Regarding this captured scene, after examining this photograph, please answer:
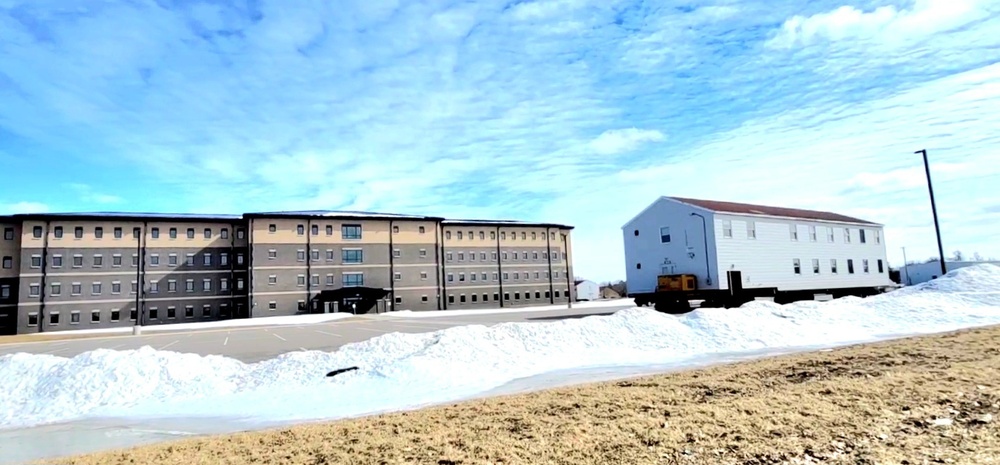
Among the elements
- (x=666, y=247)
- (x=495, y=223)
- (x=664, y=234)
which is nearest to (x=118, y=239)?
(x=495, y=223)

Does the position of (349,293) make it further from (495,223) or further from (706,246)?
(706,246)

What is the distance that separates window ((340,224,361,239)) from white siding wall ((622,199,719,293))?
3694 centimetres

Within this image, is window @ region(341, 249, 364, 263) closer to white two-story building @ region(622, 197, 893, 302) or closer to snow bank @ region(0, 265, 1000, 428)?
white two-story building @ region(622, 197, 893, 302)

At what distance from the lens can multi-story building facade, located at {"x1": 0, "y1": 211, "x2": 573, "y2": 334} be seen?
178 ft

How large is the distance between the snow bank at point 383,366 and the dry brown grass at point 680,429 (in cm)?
238

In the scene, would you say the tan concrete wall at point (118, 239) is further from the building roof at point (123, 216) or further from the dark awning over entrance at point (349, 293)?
the dark awning over entrance at point (349, 293)

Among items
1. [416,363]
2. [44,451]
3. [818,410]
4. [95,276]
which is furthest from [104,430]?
[95,276]

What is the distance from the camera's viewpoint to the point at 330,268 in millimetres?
62656

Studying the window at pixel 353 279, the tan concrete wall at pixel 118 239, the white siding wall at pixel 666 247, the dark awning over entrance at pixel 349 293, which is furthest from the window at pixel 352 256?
the white siding wall at pixel 666 247

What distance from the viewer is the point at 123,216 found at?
56.8 m

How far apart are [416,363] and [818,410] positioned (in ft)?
28.7

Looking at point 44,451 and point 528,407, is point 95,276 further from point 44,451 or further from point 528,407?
point 528,407

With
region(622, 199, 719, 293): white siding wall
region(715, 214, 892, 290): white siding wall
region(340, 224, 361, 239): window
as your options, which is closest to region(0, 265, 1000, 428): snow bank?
region(622, 199, 719, 293): white siding wall

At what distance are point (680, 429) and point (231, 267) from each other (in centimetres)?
6247
